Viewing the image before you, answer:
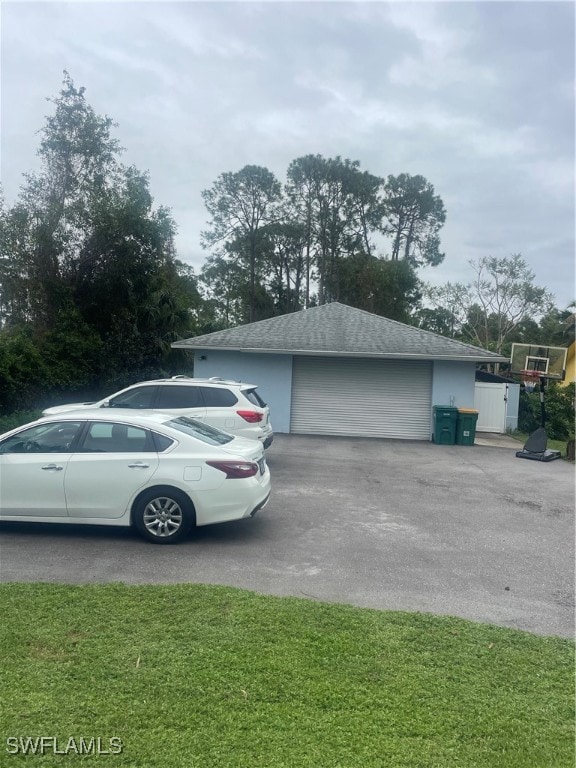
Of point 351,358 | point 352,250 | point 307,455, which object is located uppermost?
point 352,250

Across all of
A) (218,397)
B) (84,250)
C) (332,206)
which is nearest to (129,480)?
(218,397)

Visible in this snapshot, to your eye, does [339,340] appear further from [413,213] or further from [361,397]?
[413,213]

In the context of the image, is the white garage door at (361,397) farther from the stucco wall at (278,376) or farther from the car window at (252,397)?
the car window at (252,397)

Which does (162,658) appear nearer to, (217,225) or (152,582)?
(152,582)

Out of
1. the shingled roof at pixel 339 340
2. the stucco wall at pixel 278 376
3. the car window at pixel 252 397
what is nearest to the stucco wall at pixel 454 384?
the stucco wall at pixel 278 376

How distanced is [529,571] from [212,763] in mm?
4392

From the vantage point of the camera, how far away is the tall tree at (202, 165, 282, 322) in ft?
160

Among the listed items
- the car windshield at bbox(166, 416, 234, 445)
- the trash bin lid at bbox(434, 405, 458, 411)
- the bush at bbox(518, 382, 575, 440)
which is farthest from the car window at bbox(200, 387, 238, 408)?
the bush at bbox(518, 382, 575, 440)

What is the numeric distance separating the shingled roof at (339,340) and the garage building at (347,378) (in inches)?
1.3

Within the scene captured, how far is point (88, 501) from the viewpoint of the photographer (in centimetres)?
689

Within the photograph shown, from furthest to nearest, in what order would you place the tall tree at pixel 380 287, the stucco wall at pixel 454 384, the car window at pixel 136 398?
the tall tree at pixel 380 287
the stucco wall at pixel 454 384
the car window at pixel 136 398

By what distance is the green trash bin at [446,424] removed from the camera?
17891 mm

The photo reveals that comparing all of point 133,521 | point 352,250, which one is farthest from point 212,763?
point 352,250

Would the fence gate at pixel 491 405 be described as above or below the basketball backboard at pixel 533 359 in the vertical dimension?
below
